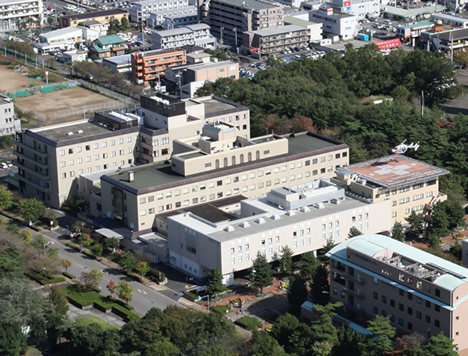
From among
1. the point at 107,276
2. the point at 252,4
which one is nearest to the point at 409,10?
the point at 252,4

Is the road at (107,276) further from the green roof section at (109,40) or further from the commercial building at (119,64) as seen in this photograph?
the green roof section at (109,40)

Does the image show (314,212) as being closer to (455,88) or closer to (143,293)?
(143,293)

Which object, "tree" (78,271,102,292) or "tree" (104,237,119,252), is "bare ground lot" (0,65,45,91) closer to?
"tree" (104,237,119,252)

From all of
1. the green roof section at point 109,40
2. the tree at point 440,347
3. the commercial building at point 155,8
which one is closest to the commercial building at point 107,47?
the green roof section at point 109,40

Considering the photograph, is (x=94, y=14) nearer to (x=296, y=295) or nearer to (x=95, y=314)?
(x=95, y=314)

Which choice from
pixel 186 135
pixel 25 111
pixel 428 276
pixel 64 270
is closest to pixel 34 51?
pixel 25 111
